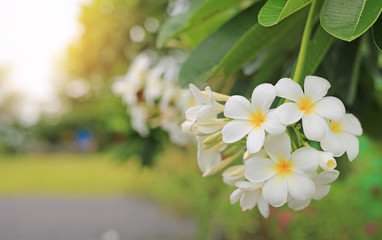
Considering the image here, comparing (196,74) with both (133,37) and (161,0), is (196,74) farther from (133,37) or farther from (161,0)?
(133,37)

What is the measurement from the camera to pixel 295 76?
49 cm

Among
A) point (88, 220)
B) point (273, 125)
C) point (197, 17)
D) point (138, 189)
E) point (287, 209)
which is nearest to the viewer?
point (273, 125)

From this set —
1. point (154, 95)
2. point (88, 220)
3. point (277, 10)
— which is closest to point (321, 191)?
point (277, 10)

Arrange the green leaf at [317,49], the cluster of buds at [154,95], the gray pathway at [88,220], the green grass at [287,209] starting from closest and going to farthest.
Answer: the green leaf at [317,49] → the cluster of buds at [154,95] → the green grass at [287,209] → the gray pathway at [88,220]

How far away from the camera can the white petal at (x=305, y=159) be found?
44 cm

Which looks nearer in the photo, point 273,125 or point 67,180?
point 273,125

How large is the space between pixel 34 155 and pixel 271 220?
1219 cm

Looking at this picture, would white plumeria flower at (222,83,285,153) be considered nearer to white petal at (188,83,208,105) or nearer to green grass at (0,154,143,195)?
white petal at (188,83,208,105)

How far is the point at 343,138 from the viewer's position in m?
0.47

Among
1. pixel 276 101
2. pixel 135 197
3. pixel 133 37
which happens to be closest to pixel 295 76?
pixel 276 101

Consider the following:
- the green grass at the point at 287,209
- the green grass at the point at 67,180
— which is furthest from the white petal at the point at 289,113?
the green grass at the point at 67,180

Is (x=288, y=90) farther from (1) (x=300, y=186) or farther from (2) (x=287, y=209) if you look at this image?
(2) (x=287, y=209)

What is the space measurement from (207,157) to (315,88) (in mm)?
181

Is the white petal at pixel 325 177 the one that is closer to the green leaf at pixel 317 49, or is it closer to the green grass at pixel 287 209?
the green leaf at pixel 317 49
